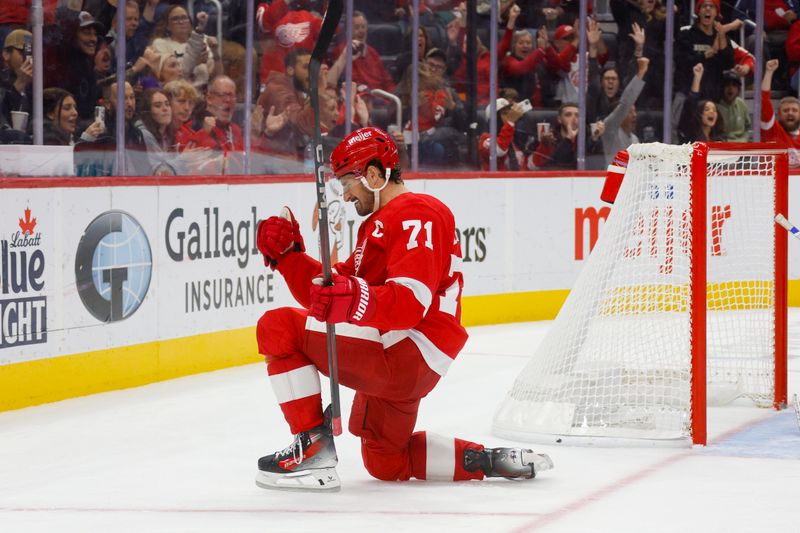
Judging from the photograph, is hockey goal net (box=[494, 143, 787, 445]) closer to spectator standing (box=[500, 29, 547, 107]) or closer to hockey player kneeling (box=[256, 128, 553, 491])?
hockey player kneeling (box=[256, 128, 553, 491])

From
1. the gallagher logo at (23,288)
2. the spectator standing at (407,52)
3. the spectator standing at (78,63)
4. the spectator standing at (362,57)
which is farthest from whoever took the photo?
the spectator standing at (407,52)

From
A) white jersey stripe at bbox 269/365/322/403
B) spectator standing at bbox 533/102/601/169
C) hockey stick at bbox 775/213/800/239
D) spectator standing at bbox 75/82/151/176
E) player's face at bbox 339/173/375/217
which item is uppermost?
spectator standing at bbox 533/102/601/169

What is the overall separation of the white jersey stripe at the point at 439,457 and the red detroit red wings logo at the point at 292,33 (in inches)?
152

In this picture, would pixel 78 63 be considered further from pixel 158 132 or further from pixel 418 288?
pixel 418 288

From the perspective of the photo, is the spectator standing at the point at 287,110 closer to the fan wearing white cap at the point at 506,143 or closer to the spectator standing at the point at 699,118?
the fan wearing white cap at the point at 506,143

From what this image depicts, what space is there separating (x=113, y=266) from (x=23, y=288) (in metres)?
0.55

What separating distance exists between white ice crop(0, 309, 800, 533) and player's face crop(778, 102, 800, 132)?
199 inches

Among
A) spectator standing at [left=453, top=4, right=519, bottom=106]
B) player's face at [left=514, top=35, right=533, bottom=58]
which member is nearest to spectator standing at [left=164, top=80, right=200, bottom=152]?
spectator standing at [left=453, top=4, right=519, bottom=106]

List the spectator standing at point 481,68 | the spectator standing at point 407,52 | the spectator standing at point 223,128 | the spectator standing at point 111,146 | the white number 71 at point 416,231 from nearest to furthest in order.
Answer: the white number 71 at point 416,231 → the spectator standing at point 111,146 → the spectator standing at point 223,128 → the spectator standing at point 407,52 → the spectator standing at point 481,68

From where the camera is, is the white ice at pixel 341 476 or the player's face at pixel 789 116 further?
the player's face at pixel 789 116

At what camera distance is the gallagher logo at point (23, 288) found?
4.76 meters

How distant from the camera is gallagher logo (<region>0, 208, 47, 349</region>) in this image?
15.6 feet

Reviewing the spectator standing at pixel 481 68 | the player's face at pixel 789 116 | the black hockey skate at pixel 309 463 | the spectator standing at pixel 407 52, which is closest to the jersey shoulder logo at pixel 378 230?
the black hockey skate at pixel 309 463

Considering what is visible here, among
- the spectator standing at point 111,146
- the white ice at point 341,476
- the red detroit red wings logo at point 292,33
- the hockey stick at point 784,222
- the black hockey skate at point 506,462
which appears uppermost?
the red detroit red wings logo at point 292,33
